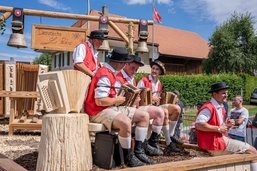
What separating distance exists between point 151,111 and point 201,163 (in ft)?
2.99

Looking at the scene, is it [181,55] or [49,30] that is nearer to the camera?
[49,30]

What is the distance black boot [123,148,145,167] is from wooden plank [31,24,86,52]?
4.19 metres

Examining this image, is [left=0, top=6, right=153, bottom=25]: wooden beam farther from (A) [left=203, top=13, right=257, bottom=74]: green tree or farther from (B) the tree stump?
(A) [left=203, top=13, right=257, bottom=74]: green tree

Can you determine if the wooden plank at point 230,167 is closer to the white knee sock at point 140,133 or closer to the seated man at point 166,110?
the seated man at point 166,110

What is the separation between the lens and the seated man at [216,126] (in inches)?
188

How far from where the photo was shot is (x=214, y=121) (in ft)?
15.8

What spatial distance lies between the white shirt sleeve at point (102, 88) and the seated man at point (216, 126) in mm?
1416

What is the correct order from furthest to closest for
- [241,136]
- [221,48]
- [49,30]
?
[221,48]
[49,30]
[241,136]

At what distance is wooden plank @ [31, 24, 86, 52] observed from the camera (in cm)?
786

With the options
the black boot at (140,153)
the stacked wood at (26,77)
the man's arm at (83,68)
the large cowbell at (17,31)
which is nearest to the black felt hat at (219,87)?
the black boot at (140,153)

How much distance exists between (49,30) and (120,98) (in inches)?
172

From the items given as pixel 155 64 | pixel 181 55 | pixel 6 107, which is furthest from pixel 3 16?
pixel 181 55

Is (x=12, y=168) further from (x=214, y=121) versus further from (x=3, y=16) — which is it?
(x=3, y=16)

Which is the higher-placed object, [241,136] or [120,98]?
[120,98]
